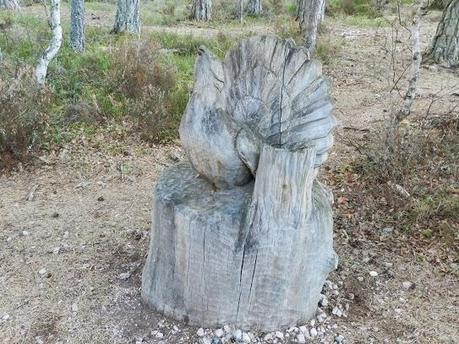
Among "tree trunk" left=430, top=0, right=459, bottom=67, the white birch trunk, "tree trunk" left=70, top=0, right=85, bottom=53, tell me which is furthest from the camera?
"tree trunk" left=70, top=0, right=85, bottom=53

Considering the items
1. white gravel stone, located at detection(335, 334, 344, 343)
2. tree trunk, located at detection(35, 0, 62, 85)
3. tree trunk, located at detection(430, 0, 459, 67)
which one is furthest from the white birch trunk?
tree trunk, located at detection(430, 0, 459, 67)

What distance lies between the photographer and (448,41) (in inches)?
330

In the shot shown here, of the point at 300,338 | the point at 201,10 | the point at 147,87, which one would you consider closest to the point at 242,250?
the point at 300,338

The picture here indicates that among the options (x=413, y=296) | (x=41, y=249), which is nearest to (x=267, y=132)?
(x=413, y=296)

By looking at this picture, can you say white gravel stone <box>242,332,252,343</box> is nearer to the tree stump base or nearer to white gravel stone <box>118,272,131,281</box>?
the tree stump base

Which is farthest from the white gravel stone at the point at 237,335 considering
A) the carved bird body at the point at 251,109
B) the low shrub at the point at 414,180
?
the low shrub at the point at 414,180

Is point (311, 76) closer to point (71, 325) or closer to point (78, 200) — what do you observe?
point (71, 325)

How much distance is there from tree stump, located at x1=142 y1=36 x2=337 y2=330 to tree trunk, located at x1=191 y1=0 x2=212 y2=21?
10.9 m

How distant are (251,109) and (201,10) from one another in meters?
11.0

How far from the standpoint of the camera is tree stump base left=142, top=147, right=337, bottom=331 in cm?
278

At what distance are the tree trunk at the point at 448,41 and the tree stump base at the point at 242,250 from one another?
6.13m

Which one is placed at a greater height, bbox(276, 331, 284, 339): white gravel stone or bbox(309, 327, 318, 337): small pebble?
bbox(276, 331, 284, 339): white gravel stone

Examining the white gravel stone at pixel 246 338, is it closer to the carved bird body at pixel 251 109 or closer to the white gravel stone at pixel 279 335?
the white gravel stone at pixel 279 335

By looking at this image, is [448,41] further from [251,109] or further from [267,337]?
[267,337]
